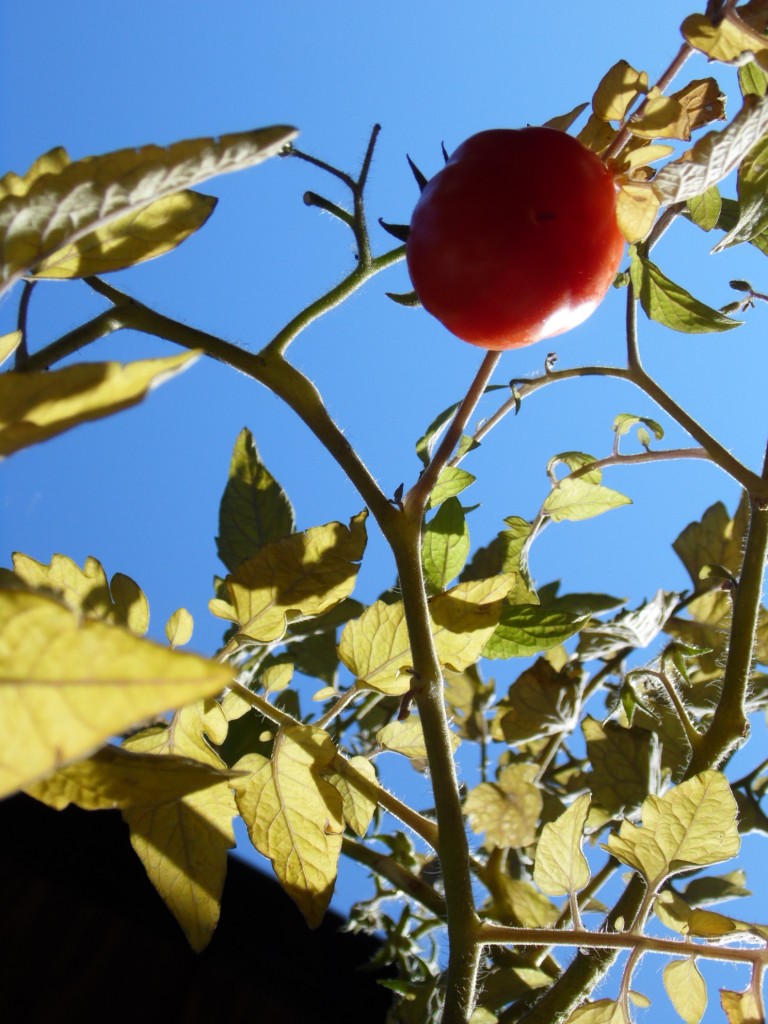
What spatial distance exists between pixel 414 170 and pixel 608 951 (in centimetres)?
31

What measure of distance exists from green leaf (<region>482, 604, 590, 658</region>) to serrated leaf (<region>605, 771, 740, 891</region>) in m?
0.07

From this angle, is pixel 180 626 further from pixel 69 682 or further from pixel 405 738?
pixel 69 682

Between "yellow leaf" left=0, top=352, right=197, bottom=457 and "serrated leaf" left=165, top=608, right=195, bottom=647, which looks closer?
"yellow leaf" left=0, top=352, right=197, bottom=457

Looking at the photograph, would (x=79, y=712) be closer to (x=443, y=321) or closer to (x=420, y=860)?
(x=443, y=321)

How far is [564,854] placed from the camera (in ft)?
1.10

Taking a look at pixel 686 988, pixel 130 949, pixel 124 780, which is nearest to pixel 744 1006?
pixel 686 988

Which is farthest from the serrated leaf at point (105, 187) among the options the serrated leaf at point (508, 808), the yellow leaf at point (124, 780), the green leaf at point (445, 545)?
the serrated leaf at point (508, 808)

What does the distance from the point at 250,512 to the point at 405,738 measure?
0.19 meters

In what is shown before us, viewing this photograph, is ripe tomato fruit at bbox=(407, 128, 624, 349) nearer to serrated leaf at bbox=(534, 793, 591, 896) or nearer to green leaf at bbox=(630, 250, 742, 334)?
green leaf at bbox=(630, 250, 742, 334)

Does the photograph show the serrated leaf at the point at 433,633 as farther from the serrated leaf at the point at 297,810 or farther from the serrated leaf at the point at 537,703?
the serrated leaf at the point at 537,703

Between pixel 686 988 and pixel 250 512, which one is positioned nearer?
pixel 686 988

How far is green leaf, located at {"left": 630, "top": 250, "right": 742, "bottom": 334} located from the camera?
0.36m

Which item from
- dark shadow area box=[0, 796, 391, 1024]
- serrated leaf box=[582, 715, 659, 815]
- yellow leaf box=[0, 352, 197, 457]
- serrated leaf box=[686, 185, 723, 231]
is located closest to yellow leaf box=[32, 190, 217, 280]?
yellow leaf box=[0, 352, 197, 457]

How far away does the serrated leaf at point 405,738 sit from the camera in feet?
Result: 1.22
